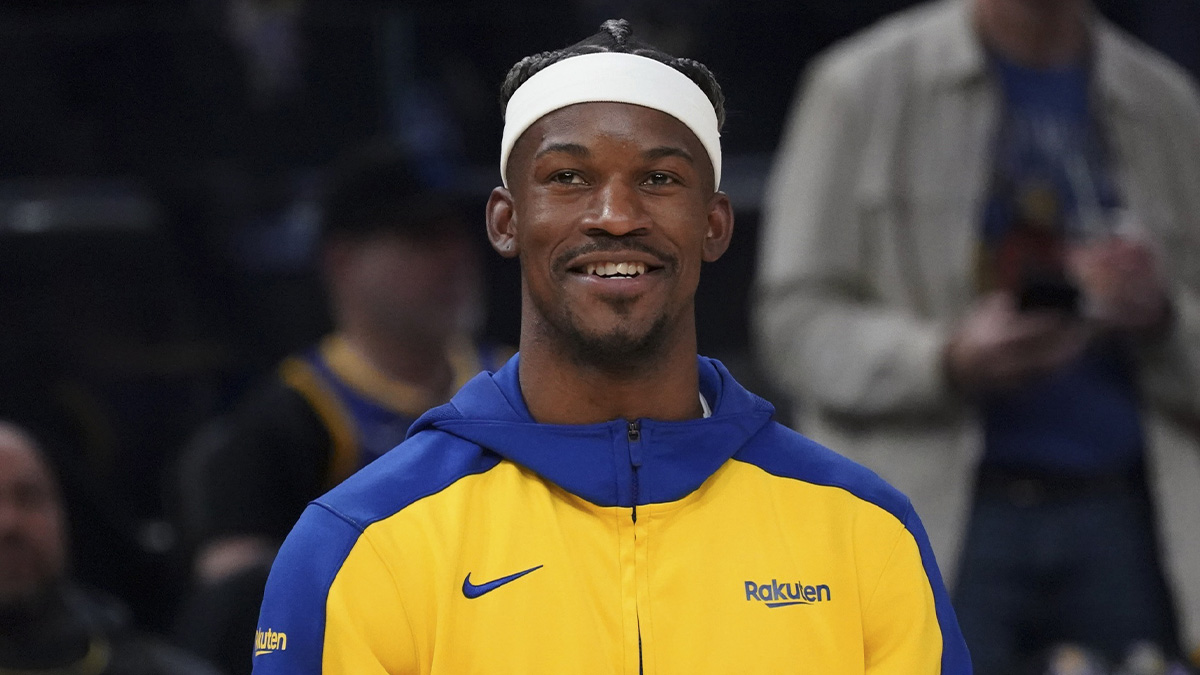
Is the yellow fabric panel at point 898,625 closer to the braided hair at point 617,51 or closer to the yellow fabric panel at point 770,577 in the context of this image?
the yellow fabric panel at point 770,577

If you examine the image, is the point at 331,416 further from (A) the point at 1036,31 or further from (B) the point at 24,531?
(A) the point at 1036,31

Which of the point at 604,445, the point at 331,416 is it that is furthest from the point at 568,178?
the point at 331,416

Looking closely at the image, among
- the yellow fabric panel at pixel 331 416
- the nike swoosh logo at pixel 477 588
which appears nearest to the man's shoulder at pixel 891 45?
the yellow fabric panel at pixel 331 416

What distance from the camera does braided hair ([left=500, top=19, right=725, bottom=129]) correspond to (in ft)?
7.25

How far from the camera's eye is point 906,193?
386cm

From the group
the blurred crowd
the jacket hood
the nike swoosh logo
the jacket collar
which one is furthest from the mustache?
the jacket collar

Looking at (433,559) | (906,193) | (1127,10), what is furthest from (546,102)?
(1127,10)

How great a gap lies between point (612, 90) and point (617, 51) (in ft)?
0.31

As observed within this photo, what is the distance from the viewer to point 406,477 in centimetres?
209

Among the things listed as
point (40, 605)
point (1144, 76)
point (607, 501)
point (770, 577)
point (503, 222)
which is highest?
point (1144, 76)

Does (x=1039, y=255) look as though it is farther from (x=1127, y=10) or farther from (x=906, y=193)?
(x=1127, y=10)

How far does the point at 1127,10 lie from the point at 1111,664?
7.66 feet

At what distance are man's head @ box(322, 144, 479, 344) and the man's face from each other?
244cm

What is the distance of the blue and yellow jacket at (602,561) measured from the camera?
2.00m
